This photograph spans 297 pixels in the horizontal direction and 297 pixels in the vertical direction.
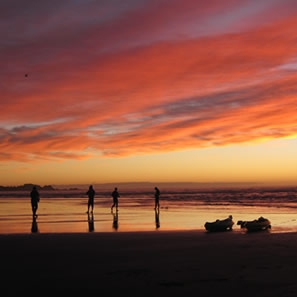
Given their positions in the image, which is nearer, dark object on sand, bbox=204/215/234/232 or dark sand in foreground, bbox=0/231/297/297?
dark sand in foreground, bbox=0/231/297/297

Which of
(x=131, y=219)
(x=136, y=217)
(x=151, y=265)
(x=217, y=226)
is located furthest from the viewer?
(x=136, y=217)

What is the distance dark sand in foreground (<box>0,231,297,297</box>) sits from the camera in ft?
34.4

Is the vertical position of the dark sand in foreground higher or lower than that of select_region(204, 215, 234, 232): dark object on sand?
lower

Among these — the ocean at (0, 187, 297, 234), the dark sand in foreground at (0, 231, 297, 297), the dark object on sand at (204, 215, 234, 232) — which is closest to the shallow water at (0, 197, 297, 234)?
the ocean at (0, 187, 297, 234)

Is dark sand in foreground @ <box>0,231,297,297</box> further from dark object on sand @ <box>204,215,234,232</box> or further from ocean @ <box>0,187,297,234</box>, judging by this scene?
ocean @ <box>0,187,297,234</box>

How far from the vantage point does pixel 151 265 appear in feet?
43.8

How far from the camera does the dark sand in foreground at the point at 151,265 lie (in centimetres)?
1048

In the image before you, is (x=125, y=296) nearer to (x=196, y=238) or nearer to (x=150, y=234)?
(x=196, y=238)

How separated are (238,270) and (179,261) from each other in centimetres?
211

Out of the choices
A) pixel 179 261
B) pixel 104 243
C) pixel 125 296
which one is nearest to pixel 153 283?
pixel 125 296

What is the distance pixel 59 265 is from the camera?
44.5 ft

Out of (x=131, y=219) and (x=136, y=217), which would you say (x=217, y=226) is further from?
(x=136, y=217)

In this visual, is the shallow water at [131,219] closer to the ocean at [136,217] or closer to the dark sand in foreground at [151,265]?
the ocean at [136,217]

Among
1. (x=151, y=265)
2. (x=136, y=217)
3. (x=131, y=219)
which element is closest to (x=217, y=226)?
(x=151, y=265)
